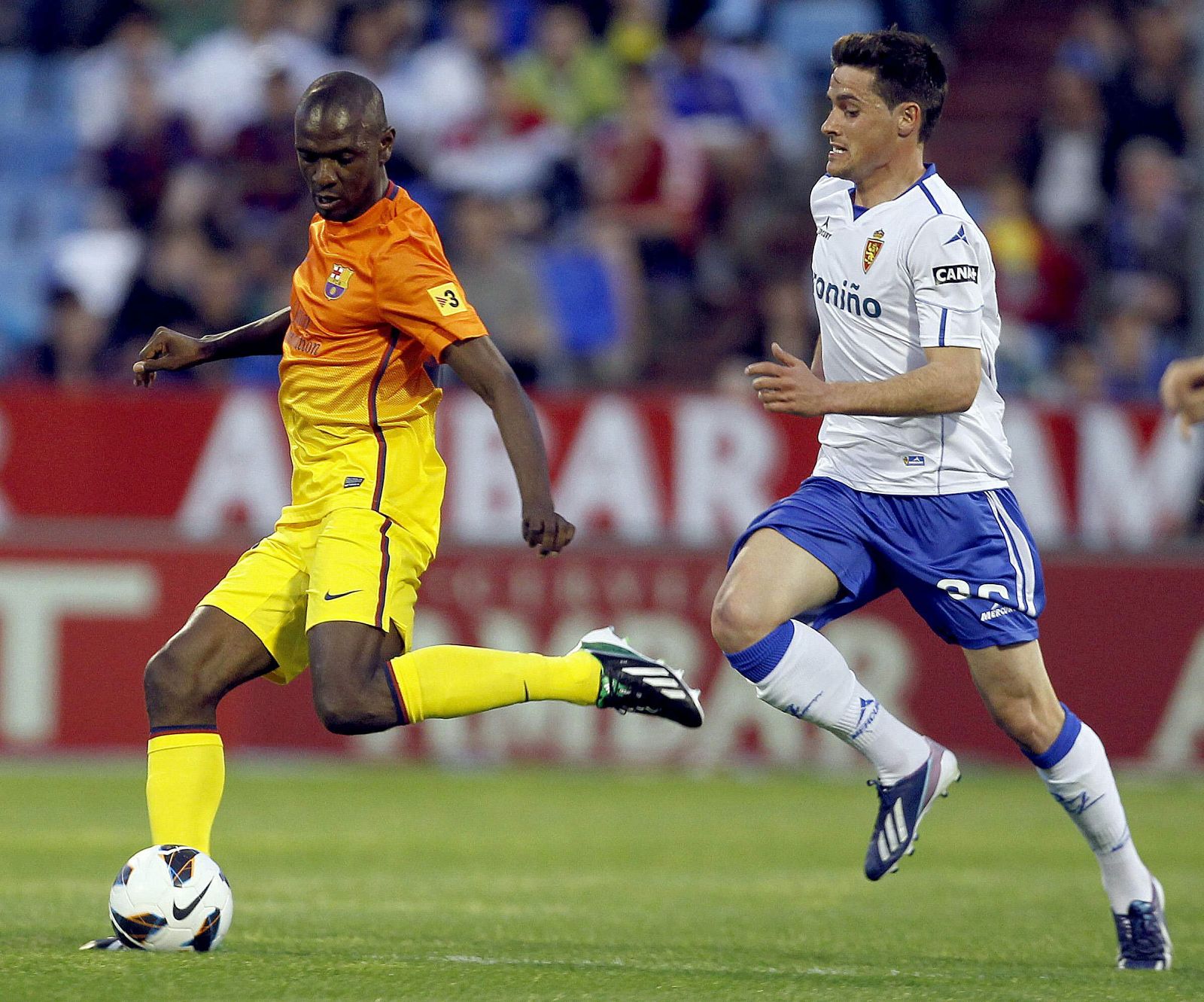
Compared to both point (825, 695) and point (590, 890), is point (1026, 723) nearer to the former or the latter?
point (825, 695)

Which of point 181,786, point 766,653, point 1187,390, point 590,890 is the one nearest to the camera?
point 1187,390

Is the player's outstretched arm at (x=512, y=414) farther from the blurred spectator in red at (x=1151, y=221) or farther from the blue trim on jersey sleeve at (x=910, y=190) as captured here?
the blurred spectator in red at (x=1151, y=221)

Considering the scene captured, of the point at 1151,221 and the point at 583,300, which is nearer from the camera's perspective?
the point at 583,300

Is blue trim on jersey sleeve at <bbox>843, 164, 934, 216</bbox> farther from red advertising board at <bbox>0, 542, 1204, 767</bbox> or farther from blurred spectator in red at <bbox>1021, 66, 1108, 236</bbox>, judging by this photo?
blurred spectator in red at <bbox>1021, 66, 1108, 236</bbox>

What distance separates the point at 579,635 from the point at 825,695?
227 inches

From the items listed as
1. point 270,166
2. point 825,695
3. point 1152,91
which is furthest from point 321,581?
point 1152,91

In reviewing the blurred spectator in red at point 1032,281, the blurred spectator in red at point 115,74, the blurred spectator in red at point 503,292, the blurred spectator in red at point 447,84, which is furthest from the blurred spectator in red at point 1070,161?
the blurred spectator in red at point 115,74

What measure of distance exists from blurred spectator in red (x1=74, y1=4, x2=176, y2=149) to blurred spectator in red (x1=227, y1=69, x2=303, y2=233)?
144 cm

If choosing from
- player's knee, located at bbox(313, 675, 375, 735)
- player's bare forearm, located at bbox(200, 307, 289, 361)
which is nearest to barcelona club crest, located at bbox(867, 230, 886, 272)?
player's bare forearm, located at bbox(200, 307, 289, 361)

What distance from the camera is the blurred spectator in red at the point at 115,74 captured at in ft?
52.6

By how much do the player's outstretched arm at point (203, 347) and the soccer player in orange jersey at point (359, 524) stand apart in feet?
0.63

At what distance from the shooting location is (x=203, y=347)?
6094mm

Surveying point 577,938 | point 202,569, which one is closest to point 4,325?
point 202,569

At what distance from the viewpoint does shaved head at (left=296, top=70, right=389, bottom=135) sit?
543 cm
